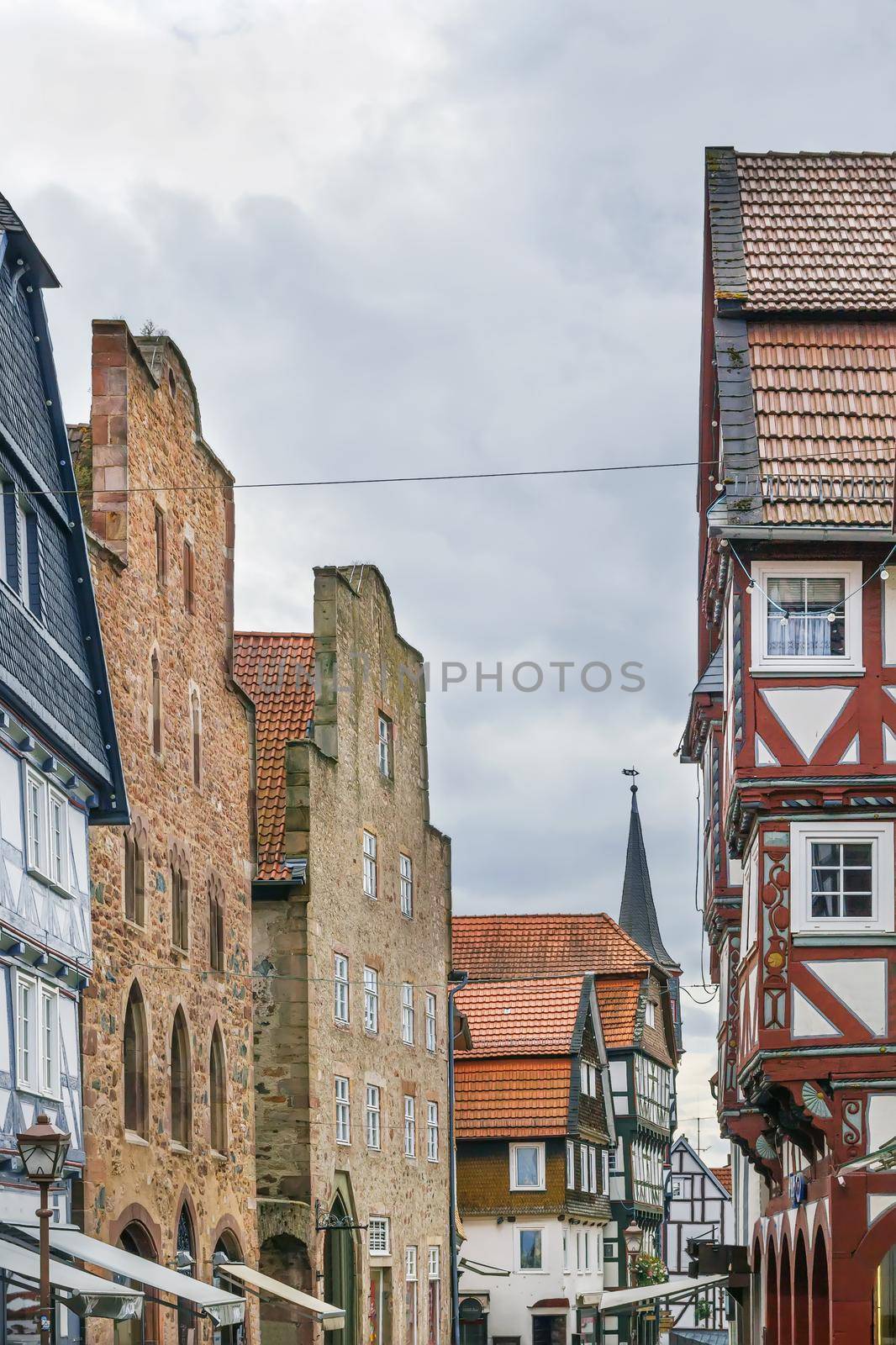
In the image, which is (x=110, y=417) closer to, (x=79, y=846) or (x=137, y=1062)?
(x=79, y=846)

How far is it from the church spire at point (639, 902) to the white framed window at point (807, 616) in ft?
231

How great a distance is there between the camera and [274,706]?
117 feet

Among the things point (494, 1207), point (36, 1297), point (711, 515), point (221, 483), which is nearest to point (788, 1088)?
point (711, 515)

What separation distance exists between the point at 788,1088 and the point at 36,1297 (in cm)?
774

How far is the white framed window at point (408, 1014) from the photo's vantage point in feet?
127

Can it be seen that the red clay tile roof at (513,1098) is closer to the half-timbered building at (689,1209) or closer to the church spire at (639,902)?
the half-timbered building at (689,1209)

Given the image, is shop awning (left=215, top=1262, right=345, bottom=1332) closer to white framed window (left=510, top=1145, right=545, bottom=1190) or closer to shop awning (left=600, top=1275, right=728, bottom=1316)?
shop awning (left=600, top=1275, right=728, bottom=1316)

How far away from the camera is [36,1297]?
768 inches

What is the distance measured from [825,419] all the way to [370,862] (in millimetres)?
14906

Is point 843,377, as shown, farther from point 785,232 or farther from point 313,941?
point 313,941

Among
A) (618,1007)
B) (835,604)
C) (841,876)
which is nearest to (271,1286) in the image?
(841,876)

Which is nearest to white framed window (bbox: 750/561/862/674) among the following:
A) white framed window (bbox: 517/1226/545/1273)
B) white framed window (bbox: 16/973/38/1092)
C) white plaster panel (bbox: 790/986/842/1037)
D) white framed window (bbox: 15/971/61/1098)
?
white plaster panel (bbox: 790/986/842/1037)

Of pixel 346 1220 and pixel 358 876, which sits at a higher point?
pixel 358 876

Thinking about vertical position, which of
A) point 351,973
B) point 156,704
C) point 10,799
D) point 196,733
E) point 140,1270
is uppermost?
point 156,704
